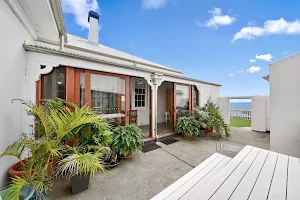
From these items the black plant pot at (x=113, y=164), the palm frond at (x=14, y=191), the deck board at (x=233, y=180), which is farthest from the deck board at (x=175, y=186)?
the black plant pot at (x=113, y=164)

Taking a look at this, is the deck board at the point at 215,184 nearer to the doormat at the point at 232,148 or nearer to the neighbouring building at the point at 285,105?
the doormat at the point at 232,148

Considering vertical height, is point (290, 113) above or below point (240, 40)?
below

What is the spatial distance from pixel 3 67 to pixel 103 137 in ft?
7.22

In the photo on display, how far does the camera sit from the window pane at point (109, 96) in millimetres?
3684

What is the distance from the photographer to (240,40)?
7.88 meters

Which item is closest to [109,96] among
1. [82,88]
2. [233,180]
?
[82,88]

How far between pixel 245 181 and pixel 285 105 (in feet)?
11.9

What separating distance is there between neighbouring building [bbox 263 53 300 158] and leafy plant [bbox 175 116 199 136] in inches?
96.4

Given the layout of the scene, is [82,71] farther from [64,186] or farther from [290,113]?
[290,113]

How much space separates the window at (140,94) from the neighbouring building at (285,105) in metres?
5.73

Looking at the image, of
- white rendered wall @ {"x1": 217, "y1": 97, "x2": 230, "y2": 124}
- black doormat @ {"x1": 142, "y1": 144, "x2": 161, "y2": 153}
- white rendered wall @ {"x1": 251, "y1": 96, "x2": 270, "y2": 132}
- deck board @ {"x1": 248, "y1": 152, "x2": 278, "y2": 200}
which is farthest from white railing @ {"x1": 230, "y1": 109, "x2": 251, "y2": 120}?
deck board @ {"x1": 248, "y1": 152, "x2": 278, "y2": 200}

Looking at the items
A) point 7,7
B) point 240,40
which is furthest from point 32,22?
point 240,40

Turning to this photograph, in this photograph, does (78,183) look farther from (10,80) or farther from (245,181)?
(245,181)

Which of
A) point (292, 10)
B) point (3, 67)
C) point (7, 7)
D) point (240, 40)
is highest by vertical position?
point (240, 40)
